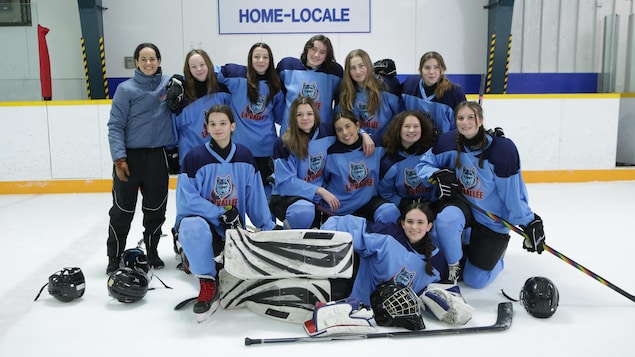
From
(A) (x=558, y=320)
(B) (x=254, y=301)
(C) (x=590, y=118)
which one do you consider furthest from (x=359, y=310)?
(C) (x=590, y=118)

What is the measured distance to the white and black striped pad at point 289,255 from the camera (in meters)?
2.25

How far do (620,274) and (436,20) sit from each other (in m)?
4.80

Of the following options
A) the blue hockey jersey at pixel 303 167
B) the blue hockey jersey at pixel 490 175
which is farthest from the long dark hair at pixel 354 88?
the blue hockey jersey at pixel 490 175

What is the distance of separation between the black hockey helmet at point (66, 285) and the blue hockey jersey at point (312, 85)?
1317mm

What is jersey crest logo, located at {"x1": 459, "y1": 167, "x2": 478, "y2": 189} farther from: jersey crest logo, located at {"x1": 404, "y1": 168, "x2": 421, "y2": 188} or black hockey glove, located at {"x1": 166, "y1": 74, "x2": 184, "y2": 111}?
black hockey glove, located at {"x1": 166, "y1": 74, "x2": 184, "y2": 111}

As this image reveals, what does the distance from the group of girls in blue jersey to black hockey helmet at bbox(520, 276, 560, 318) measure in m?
0.22

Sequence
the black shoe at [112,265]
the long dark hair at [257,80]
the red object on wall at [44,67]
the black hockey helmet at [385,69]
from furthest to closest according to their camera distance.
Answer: the red object on wall at [44,67] < the black hockey helmet at [385,69] < the long dark hair at [257,80] < the black shoe at [112,265]

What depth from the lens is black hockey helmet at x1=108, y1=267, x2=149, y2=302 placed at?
2.44 metres

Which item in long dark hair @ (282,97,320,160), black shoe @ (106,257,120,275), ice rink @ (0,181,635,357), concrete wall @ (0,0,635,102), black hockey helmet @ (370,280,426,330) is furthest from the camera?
concrete wall @ (0,0,635,102)

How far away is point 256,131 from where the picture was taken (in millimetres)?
3232

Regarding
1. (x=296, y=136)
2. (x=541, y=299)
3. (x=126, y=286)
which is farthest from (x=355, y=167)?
(x=126, y=286)

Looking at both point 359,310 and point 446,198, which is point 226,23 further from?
point 359,310

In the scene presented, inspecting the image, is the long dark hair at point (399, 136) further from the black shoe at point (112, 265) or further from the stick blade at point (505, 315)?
the black shoe at point (112, 265)

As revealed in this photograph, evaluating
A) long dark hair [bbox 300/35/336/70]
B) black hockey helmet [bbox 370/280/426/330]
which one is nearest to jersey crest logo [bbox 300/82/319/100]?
long dark hair [bbox 300/35/336/70]
